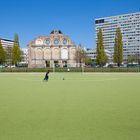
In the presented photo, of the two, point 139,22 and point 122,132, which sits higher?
point 139,22

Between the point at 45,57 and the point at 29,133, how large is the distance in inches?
3133

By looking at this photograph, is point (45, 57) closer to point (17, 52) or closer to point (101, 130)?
point (17, 52)

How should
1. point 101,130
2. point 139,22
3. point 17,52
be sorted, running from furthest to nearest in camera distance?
point 139,22 → point 17,52 → point 101,130

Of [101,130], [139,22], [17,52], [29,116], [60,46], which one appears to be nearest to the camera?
[101,130]

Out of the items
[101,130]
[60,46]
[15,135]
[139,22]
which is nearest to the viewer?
[15,135]

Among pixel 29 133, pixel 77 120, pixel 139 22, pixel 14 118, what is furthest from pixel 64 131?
pixel 139 22

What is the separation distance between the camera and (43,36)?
85.8 m

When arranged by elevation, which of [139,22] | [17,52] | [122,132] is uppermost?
[139,22]

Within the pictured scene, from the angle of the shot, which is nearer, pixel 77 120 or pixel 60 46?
pixel 77 120

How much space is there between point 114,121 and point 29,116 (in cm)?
245

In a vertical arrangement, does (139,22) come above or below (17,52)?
above

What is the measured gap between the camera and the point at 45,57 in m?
85.5

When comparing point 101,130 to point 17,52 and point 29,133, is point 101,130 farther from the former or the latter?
point 17,52

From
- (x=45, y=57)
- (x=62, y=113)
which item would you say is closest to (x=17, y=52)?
(x=45, y=57)
